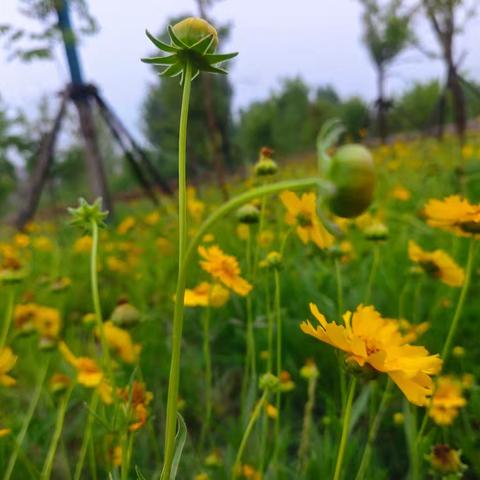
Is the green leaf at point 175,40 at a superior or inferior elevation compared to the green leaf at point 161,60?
superior

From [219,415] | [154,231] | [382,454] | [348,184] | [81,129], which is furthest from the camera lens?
[81,129]

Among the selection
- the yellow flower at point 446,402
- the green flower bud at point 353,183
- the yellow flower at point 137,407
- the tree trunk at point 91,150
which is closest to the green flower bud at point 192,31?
the green flower bud at point 353,183

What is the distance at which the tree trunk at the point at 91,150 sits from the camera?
2316 mm

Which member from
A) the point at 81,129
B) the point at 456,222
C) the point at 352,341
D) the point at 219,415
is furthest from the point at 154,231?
the point at 352,341

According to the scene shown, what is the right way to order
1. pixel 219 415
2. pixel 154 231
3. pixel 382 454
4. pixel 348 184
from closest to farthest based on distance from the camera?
pixel 348 184
pixel 382 454
pixel 219 415
pixel 154 231

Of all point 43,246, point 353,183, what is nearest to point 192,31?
point 353,183

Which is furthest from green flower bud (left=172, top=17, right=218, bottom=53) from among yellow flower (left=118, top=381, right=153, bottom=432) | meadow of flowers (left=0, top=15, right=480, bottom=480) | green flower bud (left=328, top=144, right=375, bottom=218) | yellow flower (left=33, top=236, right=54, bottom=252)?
yellow flower (left=33, top=236, right=54, bottom=252)

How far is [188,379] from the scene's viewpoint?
0.75 m

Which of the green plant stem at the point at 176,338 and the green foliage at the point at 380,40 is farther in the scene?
the green foliage at the point at 380,40

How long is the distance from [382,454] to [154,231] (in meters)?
1.22

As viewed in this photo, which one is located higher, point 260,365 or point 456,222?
point 456,222

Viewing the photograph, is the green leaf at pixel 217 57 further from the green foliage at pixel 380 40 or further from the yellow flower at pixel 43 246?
the green foliage at pixel 380 40

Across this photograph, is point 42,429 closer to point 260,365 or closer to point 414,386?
point 260,365

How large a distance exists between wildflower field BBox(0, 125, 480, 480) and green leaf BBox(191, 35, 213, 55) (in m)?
0.09
